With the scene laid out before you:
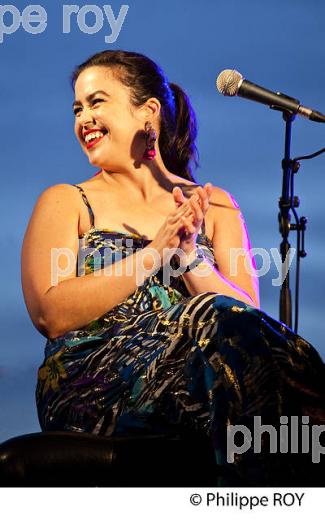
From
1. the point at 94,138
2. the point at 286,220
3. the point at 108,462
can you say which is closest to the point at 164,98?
the point at 94,138

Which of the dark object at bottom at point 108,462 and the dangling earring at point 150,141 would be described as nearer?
the dark object at bottom at point 108,462

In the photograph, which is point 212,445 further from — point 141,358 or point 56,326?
point 56,326

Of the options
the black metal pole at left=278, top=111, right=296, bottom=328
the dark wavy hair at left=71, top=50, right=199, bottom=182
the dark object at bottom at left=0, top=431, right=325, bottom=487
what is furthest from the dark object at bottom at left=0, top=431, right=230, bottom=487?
the dark wavy hair at left=71, top=50, right=199, bottom=182

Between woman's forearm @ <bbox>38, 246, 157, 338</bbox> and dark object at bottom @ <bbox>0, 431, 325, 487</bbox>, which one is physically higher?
woman's forearm @ <bbox>38, 246, 157, 338</bbox>

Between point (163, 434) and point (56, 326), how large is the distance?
46 cm

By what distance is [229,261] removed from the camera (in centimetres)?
267

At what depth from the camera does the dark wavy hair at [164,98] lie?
271 centimetres

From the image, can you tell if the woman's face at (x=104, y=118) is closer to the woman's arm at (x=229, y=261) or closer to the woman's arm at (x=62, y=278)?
the woman's arm at (x=62, y=278)

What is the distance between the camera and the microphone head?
250cm

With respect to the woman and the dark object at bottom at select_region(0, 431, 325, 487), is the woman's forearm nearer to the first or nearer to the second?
the woman

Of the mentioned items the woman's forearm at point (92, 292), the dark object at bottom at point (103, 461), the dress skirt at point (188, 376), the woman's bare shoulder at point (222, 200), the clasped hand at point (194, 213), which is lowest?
the dark object at bottom at point (103, 461)

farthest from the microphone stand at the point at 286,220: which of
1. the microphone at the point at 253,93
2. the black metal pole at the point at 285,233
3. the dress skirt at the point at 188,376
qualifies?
the dress skirt at the point at 188,376
